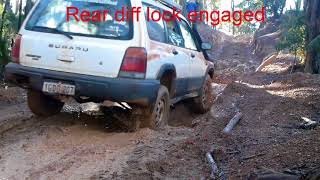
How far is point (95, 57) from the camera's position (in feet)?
17.9

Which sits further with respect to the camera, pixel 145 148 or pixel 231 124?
pixel 231 124

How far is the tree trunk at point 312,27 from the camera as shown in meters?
15.5

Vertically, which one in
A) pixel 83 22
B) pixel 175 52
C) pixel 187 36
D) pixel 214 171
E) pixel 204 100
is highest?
pixel 83 22

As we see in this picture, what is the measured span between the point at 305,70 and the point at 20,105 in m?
11.3

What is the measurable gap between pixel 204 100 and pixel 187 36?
1680 millimetres

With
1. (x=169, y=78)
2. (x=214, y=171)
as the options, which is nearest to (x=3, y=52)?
(x=169, y=78)

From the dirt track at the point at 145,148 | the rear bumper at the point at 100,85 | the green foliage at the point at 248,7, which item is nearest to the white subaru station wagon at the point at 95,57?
the rear bumper at the point at 100,85

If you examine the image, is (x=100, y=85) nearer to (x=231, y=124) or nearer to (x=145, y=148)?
(x=145, y=148)

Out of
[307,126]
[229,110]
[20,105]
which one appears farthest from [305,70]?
[20,105]

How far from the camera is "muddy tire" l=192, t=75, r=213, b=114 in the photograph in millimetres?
8531

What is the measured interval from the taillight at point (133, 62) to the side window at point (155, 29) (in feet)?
1.37

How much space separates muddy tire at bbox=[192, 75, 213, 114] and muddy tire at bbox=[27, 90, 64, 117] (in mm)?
2787

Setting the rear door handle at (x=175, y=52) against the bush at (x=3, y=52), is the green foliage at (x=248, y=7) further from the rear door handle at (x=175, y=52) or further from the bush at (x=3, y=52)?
the rear door handle at (x=175, y=52)

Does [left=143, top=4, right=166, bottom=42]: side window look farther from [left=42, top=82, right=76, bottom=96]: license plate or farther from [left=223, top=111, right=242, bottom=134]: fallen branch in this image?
[left=223, top=111, right=242, bottom=134]: fallen branch
